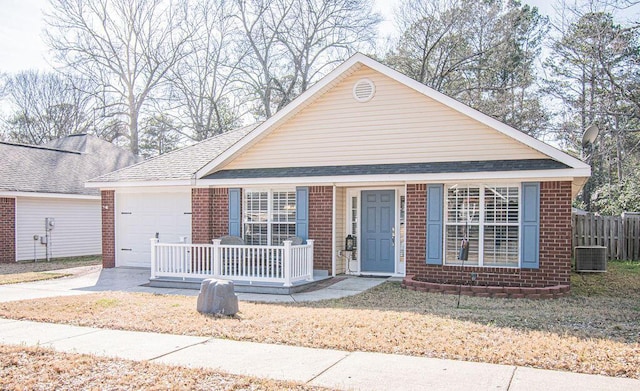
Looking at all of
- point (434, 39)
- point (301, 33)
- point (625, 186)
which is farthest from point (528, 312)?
point (301, 33)

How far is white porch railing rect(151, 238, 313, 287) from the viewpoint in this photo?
11.2 meters

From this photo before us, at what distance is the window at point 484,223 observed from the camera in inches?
438

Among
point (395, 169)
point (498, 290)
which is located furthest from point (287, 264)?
point (498, 290)

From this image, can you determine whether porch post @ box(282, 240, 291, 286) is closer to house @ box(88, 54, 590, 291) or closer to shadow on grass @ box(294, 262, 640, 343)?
house @ box(88, 54, 590, 291)

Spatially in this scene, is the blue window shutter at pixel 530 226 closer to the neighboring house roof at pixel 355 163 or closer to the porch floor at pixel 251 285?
the neighboring house roof at pixel 355 163

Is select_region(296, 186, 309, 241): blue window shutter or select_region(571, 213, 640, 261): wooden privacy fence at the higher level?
select_region(296, 186, 309, 241): blue window shutter

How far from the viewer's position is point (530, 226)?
10789 mm

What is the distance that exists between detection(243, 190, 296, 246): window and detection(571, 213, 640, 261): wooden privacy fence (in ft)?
34.0

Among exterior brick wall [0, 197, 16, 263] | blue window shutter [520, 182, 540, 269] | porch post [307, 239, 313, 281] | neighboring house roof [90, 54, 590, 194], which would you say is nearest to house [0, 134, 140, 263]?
exterior brick wall [0, 197, 16, 263]

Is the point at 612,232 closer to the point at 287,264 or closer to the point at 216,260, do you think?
the point at 287,264

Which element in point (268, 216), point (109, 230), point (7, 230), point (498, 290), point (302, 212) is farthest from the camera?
point (7, 230)

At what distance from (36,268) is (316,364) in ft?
44.2

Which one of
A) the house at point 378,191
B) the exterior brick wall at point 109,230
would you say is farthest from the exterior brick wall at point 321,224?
the exterior brick wall at point 109,230

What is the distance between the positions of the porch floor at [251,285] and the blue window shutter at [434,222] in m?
2.55
